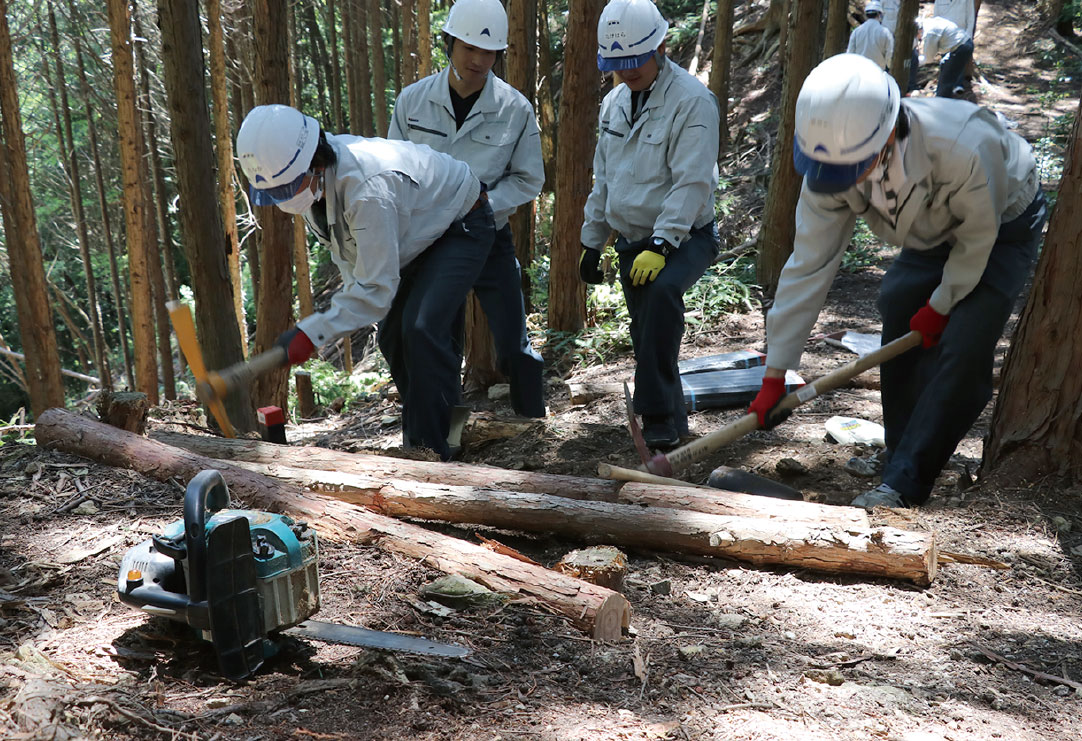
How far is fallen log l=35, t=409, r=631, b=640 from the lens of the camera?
8.63 ft

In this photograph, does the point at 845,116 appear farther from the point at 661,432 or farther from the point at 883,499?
the point at 661,432

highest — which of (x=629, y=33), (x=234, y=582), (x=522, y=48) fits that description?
(x=522, y=48)

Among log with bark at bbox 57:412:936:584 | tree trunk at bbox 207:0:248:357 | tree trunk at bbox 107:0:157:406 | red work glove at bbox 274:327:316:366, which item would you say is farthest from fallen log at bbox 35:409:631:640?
tree trunk at bbox 207:0:248:357

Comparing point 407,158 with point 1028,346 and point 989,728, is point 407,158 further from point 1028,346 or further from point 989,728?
point 989,728

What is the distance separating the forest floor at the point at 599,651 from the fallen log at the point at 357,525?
64 mm

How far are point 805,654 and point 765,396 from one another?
1224 mm

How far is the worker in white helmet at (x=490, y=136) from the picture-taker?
4957 millimetres

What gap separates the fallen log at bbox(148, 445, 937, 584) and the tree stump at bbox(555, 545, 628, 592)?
0.25 metres

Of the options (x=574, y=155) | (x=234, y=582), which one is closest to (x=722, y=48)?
(x=574, y=155)

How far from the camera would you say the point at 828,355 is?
265 inches

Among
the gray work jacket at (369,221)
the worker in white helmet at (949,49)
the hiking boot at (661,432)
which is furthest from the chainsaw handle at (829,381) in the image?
the worker in white helmet at (949,49)

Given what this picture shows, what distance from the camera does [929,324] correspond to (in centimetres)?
342

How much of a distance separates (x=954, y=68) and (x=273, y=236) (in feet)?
27.9

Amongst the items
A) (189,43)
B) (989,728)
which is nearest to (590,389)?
(189,43)
